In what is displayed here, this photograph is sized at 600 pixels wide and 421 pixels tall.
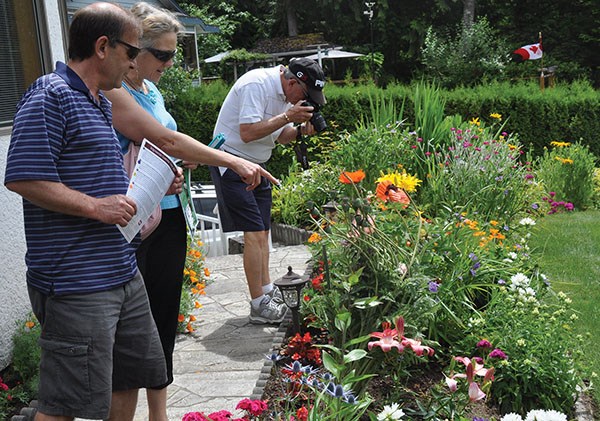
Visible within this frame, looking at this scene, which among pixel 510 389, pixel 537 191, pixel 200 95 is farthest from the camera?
pixel 200 95

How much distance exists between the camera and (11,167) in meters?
1.95

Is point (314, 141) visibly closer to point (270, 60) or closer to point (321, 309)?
point (321, 309)

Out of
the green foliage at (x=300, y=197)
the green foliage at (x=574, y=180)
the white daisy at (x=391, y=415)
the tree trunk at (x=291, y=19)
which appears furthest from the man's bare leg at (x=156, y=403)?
the tree trunk at (x=291, y=19)

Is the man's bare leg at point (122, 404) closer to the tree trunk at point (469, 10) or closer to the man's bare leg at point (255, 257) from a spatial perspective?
the man's bare leg at point (255, 257)

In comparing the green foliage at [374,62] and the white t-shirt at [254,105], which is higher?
the white t-shirt at [254,105]

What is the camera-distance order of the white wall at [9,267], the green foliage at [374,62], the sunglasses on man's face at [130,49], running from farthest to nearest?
the green foliage at [374,62] → the white wall at [9,267] → the sunglasses on man's face at [130,49]

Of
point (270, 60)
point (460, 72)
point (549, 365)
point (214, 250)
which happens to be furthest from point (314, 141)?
point (270, 60)

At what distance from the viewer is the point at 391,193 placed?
3391 millimetres

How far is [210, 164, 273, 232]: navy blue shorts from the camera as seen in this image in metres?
4.11

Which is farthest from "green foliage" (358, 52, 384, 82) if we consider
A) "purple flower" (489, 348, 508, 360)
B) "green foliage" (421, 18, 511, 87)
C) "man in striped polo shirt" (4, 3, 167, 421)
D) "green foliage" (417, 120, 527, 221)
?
"man in striped polo shirt" (4, 3, 167, 421)

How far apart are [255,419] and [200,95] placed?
39.5 ft

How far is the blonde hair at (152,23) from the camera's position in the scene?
269cm

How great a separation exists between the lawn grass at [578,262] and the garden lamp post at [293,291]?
1.46 metres

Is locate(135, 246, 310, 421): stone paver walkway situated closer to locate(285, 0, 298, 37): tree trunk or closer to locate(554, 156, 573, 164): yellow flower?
locate(554, 156, 573, 164): yellow flower
